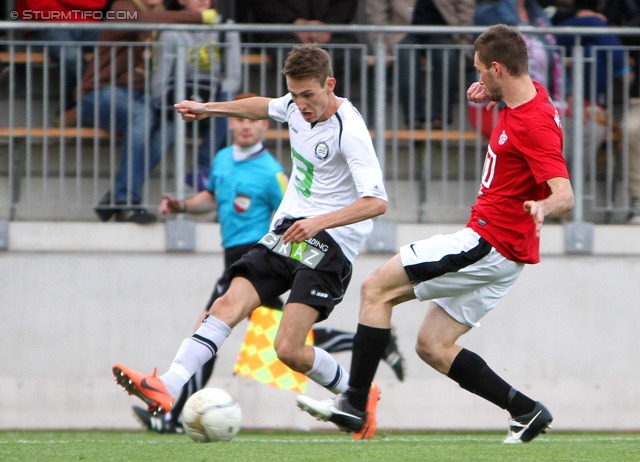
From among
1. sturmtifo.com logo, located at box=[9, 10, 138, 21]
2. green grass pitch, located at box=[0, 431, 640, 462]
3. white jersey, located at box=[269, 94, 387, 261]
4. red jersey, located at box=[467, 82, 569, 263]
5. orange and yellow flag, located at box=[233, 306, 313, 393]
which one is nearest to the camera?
green grass pitch, located at box=[0, 431, 640, 462]

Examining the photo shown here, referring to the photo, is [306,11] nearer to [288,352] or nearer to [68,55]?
[68,55]

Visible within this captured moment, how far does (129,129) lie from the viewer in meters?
8.83

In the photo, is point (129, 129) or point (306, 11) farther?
point (306, 11)

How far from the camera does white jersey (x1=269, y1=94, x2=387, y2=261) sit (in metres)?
5.97

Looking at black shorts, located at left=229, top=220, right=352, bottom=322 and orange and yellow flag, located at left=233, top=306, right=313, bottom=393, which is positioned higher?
black shorts, located at left=229, top=220, right=352, bottom=322

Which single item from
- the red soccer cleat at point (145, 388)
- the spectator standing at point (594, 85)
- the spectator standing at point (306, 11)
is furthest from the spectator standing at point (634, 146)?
the red soccer cleat at point (145, 388)

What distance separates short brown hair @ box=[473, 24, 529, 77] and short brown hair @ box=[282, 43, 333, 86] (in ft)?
2.69

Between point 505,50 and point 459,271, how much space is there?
1.12m

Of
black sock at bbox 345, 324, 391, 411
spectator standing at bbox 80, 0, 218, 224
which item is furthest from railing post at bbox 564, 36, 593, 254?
black sock at bbox 345, 324, 391, 411

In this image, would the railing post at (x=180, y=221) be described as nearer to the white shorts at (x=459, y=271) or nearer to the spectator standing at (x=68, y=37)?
the spectator standing at (x=68, y=37)

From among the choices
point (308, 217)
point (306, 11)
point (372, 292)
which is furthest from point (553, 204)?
point (306, 11)

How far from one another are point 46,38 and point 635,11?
197 inches

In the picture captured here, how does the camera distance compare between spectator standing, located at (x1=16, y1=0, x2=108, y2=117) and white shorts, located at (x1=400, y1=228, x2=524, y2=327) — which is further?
spectator standing, located at (x1=16, y1=0, x2=108, y2=117)

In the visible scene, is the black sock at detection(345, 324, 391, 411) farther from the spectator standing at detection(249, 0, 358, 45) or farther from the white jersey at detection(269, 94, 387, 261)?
the spectator standing at detection(249, 0, 358, 45)
